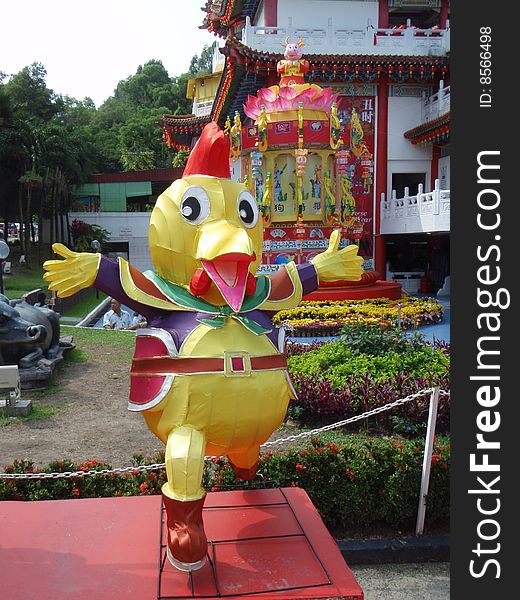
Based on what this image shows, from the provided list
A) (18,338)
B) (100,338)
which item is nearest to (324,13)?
(100,338)

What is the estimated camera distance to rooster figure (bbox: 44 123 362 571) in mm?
2812

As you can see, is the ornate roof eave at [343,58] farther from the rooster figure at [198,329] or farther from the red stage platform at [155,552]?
the red stage platform at [155,552]

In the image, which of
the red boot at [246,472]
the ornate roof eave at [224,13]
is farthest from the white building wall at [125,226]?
the red boot at [246,472]

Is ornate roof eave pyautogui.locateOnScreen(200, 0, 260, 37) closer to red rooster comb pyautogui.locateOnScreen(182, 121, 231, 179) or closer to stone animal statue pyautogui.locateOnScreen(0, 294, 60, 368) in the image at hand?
stone animal statue pyautogui.locateOnScreen(0, 294, 60, 368)

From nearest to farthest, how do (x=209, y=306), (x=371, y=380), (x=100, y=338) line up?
(x=209, y=306) → (x=371, y=380) → (x=100, y=338)

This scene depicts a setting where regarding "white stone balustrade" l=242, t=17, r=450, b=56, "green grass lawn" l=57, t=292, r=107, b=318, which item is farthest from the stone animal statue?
"white stone balustrade" l=242, t=17, r=450, b=56

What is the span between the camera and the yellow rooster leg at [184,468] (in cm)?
275

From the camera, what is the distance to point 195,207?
3045mm

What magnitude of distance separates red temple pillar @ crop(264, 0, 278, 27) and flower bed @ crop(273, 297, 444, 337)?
1118cm

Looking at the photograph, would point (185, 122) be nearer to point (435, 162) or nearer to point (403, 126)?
point (403, 126)

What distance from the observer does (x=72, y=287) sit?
2941mm

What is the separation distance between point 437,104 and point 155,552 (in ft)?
59.4

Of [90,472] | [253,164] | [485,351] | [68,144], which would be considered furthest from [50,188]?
[485,351]

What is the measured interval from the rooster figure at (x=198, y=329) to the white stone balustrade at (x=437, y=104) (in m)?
16.4
